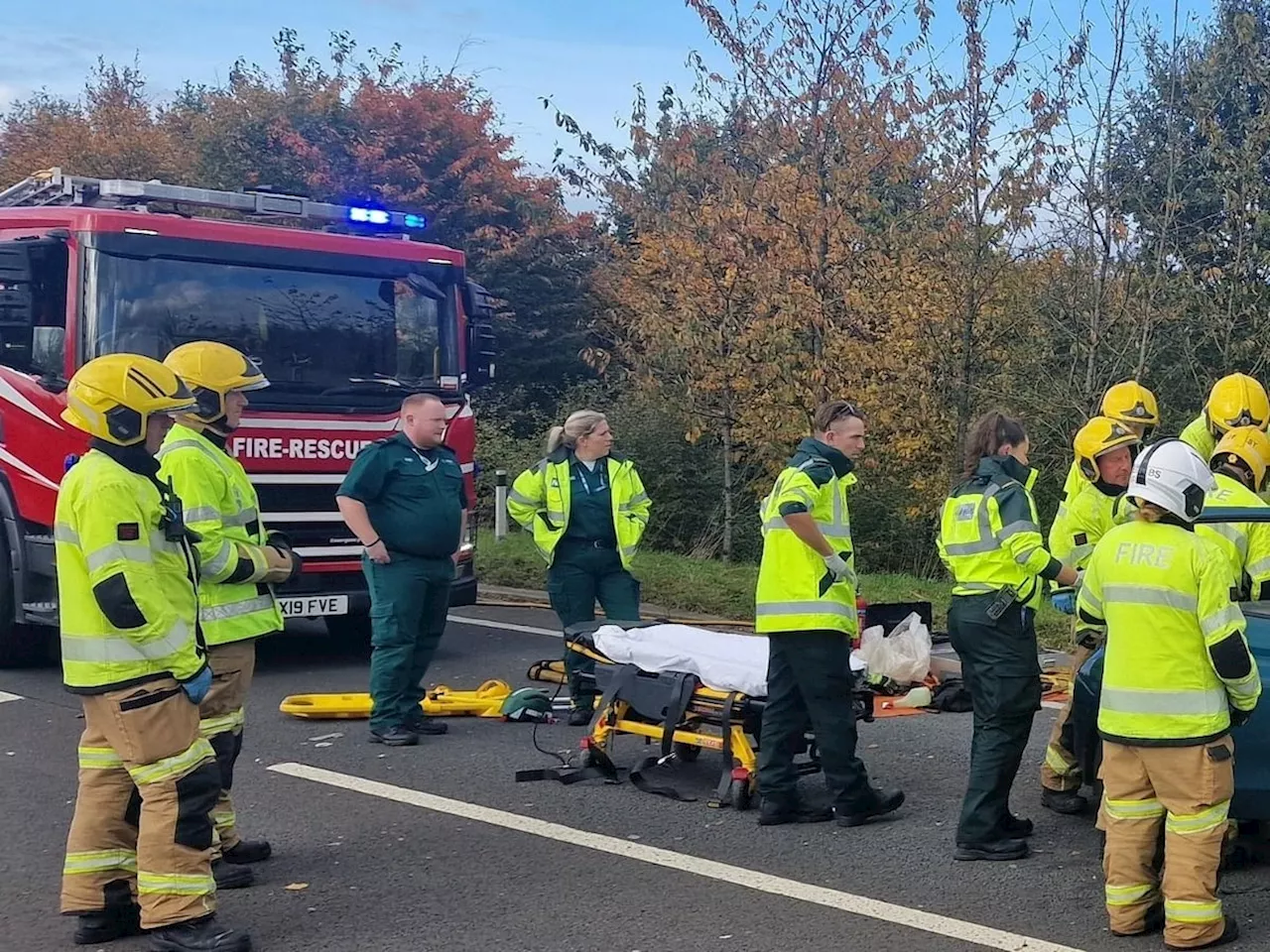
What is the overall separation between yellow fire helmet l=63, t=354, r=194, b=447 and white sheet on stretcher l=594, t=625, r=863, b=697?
107 inches

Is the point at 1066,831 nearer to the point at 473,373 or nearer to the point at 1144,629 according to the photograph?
the point at 1144,629

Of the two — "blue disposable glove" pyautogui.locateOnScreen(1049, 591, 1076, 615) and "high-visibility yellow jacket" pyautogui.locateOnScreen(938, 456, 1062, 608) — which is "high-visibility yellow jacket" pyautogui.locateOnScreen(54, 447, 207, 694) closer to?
"high-visibility yellow jacket" pyautogui.locateOnScreen(938, 456, 1062, 608)

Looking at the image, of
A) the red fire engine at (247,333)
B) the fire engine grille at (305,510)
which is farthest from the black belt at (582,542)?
the red fire engine at (247,333)

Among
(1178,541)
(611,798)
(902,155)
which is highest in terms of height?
(902,155)

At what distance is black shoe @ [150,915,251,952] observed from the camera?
4352mm

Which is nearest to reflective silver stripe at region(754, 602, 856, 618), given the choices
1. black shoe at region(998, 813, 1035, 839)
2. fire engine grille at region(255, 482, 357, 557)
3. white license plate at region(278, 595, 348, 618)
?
black shoe at region(998, 813, 1035, 839)

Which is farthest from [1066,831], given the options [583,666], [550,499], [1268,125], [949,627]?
[1268,125]

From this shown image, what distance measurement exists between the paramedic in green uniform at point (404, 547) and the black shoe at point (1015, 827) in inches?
124

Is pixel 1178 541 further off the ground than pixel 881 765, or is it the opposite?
pixel 1178 541

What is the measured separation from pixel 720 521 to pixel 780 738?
1034 centimetres

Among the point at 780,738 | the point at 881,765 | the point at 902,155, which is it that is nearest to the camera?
the point at 780,738

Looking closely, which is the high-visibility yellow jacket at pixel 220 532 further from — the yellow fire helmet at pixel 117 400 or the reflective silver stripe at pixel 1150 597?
the reflective silver stripe at pixel 1150 597

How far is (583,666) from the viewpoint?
7.61 meters

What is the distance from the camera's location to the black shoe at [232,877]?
16.7ft
